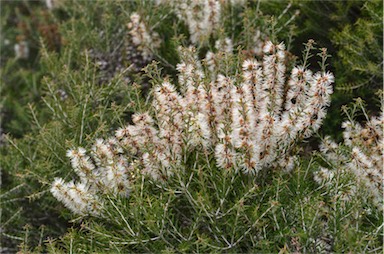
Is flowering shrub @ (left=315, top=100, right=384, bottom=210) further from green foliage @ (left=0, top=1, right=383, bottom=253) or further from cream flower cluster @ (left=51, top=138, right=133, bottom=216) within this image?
cream flower cluster @ (left=51, top=138, right=133, bottom=216)

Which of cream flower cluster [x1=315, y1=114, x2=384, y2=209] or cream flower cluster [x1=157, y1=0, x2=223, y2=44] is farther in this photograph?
cream flower cluster [x1=157, y1=0, x2=223, y2=44]

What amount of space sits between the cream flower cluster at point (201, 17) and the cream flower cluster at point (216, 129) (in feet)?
2.41

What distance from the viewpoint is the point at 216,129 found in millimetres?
2275

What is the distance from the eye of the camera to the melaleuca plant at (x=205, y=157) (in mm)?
2152

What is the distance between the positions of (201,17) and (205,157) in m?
1.09

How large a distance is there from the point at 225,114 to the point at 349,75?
1.24 m

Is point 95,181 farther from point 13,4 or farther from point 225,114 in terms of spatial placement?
point 13,4

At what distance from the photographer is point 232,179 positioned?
85.1 inches

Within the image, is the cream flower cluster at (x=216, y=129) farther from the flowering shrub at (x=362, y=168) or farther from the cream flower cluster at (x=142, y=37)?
the cream flower cluster at (x=142, y=37)

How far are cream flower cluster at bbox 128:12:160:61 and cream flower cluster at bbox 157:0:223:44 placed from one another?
8.9 inches

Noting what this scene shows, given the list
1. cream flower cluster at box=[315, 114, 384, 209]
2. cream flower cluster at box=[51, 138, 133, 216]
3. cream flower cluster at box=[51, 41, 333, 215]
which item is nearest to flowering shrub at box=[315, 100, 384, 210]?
cream flower cluster at box=[315, 114, 384, 209]

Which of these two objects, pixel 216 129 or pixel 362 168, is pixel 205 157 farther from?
pixel 362 168

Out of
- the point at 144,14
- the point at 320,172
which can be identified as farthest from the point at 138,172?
the point at 144,14

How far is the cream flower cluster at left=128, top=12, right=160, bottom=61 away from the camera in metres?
3.22
